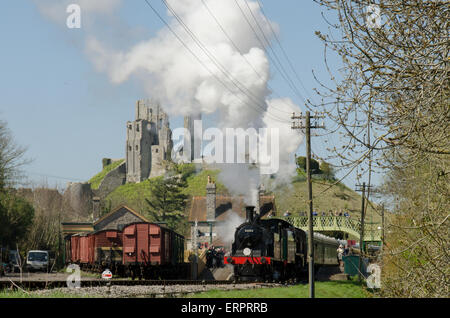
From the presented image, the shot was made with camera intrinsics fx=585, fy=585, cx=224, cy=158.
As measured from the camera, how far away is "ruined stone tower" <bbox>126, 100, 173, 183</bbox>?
539 ft

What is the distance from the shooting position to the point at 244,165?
6769 cm

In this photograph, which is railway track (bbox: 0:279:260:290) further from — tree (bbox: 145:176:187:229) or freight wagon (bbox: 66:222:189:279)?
tree (bbox: 145:176:187:229)

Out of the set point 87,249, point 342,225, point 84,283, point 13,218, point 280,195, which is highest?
point 280,195

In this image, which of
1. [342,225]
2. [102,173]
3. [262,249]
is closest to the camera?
[262,249]

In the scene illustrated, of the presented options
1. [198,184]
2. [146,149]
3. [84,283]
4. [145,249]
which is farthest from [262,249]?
[146,149]

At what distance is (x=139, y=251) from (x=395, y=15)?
27.2 metres

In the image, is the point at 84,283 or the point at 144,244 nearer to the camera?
the point at 84,283

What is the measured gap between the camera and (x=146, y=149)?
167m

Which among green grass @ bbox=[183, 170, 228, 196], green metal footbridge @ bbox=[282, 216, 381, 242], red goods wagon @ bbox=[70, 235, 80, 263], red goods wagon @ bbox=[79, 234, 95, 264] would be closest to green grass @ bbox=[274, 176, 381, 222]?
green grass @ bbox=[183, 170, 228, 196]

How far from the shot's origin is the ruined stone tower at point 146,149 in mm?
164375

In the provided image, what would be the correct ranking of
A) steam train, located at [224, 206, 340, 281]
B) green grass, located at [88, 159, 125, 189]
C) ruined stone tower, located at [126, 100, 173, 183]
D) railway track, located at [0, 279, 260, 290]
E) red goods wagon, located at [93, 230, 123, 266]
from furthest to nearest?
green grass, located at [88, 159, 125, 189] → ruined stone tower, located at [126, 100, 173, 183] → red goods wagon, located at [93, 230, 123, 266] → steam train, located at [224, 206, 340, 281] → railway track, located at [0, 279, 260, 290]

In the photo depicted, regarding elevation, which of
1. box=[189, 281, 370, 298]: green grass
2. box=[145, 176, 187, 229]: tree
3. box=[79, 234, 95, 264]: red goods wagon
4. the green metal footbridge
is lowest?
box=[189, 281, 370, 298]: green grass

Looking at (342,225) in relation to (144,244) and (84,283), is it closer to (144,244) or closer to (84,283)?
(144,244)

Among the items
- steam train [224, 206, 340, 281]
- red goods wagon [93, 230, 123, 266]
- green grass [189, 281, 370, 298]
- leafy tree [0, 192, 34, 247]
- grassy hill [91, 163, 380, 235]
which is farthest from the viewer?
grassy hill [91, 163, 380, 235]
